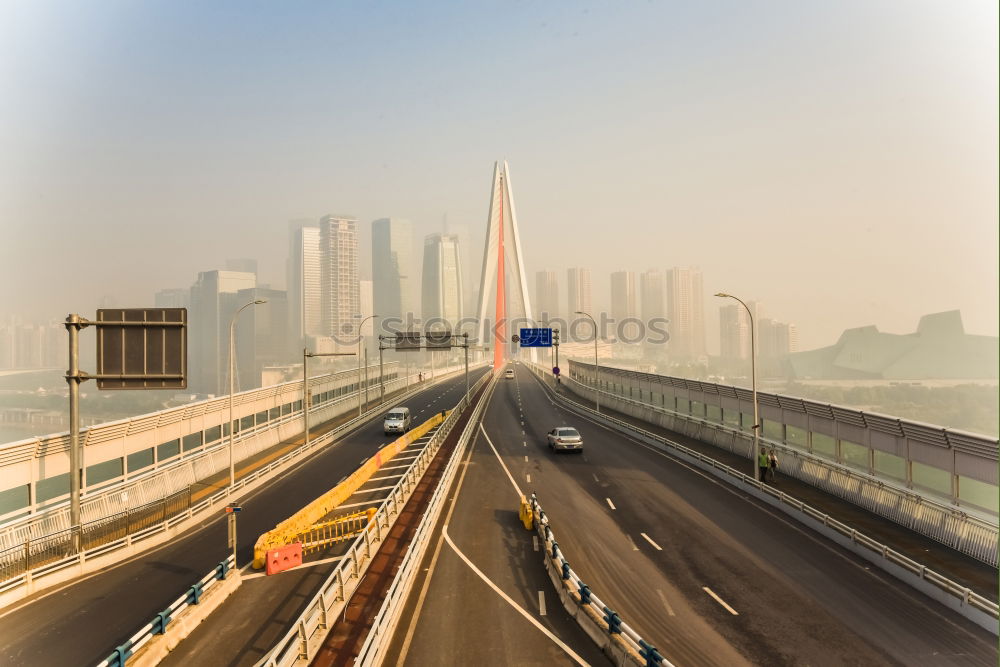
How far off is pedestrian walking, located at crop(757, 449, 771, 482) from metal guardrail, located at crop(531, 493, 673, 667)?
44.4 ft

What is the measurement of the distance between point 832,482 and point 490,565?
17.2 m

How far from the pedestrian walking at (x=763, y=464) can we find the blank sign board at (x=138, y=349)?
26.2 m

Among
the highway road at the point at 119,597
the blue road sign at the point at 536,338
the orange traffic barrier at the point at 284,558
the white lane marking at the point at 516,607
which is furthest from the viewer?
the blue road sign at the point at 536,338

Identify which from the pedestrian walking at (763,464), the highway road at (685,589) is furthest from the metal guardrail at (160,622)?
the pedestrian walking at (763,464)

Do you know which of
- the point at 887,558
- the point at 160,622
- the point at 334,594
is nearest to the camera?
the point at 160,622

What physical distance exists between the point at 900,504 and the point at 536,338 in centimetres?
5158

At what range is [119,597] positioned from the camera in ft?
53.5

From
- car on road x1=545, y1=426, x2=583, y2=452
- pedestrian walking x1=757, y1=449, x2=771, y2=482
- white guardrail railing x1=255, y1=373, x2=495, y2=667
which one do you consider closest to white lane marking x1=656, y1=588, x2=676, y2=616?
white guardrail railing x1=255, y1=373, x2=495, y2=667

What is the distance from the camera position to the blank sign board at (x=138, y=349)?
19969mm

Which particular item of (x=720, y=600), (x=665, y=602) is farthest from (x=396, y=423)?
(x=720, y=600)

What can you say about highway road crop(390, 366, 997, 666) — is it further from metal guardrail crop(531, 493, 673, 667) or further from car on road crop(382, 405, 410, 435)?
car on road crop(382, 405, 410, 435)

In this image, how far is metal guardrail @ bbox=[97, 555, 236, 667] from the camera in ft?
35.8

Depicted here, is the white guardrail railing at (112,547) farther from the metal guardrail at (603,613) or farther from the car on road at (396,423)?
the metal guardrail at (603,613)

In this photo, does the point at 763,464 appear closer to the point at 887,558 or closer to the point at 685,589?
the point at 887,558
